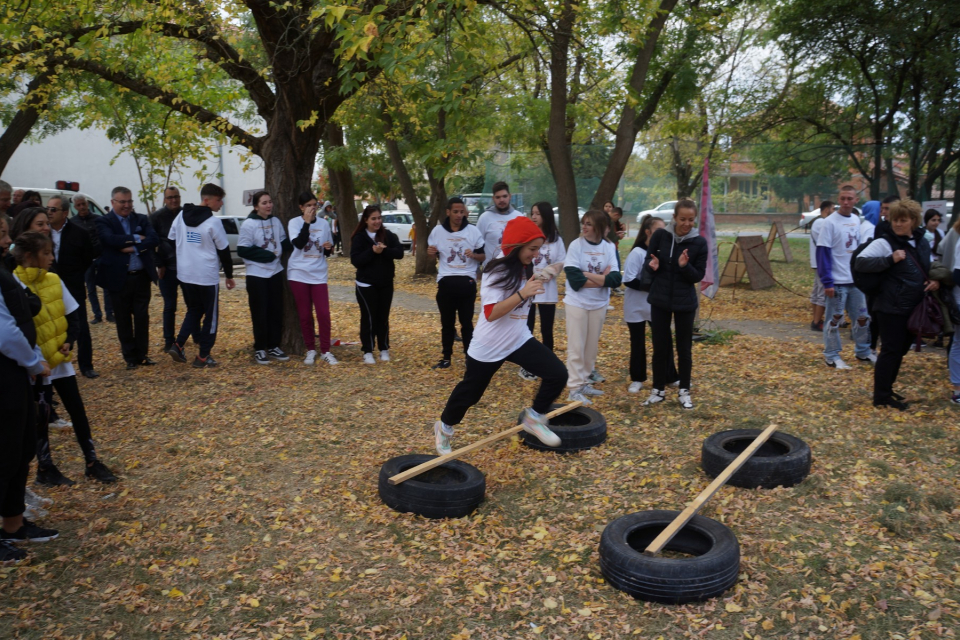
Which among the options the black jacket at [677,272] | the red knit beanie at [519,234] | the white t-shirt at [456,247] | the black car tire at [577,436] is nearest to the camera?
the red knit beanie at [519,234]

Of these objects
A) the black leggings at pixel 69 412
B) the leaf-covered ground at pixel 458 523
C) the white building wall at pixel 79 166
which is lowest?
the leaf-covered ground at pixel 458 523

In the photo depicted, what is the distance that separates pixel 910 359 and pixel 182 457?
810 centimetres

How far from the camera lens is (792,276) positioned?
18.5m

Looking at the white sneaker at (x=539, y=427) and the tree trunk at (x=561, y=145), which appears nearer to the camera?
the white sneaker at (x=539, y=427)

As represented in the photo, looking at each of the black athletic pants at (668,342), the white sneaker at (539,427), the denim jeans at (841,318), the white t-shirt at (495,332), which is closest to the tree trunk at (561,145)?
the denim jeans at (841,318)

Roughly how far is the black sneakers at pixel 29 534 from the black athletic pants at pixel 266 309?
180 inches

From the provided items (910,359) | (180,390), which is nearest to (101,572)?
(180,390)

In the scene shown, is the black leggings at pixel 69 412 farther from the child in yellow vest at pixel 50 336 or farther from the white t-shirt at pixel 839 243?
the white t-shirt at pixel 839 243

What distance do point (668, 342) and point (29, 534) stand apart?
5353 millimetres

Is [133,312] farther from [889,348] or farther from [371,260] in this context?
[889,348]

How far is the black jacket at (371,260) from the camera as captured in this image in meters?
8.76

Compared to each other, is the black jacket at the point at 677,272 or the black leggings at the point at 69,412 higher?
the black jacket at the point at 677,272

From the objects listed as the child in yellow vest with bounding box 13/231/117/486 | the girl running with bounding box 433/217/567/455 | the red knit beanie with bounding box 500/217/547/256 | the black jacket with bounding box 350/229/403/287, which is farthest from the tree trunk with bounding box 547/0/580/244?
the child in yellow vest with bounding box 13/231/117/486

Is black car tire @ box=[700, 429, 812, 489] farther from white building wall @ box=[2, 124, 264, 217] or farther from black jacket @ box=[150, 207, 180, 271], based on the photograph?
white building wall @ box=[2, 124, 264, 217]
